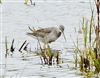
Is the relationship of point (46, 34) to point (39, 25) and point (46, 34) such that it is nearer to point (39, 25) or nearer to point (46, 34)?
point (46, 34)

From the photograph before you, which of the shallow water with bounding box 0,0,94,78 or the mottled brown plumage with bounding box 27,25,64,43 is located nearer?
the shallow water with bounding box 0,0,94,78

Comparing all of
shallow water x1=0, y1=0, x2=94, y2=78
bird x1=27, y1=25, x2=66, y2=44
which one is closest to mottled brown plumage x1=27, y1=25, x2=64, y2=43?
bird x1=27, y1=25, x2=66, y2=44

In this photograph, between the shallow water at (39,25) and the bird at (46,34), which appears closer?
the shallow water at (39,25)

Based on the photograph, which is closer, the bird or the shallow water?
the shallow water

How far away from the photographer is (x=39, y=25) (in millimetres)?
11945

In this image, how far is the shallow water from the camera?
23.7 feet

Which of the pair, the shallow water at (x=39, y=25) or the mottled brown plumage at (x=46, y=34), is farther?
A: the mottled brown plumage at (x=46, y=34)

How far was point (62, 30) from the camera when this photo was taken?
10586 mm

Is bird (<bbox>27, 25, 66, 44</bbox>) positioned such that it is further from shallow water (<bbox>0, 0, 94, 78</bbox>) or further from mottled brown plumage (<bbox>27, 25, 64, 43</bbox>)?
shallow water (<bbox>0, 0, 94, 78</bbox>)

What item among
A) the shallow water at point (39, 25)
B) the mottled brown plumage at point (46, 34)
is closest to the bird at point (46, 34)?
the mottled brown plumage at point (46, 34)

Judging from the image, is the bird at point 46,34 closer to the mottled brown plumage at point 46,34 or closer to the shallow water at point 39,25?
the mottled brown plumage at point 46,34

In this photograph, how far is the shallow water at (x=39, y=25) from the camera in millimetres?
7227

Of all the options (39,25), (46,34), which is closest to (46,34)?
(46,34)

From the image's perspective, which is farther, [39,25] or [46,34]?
[39,25]
